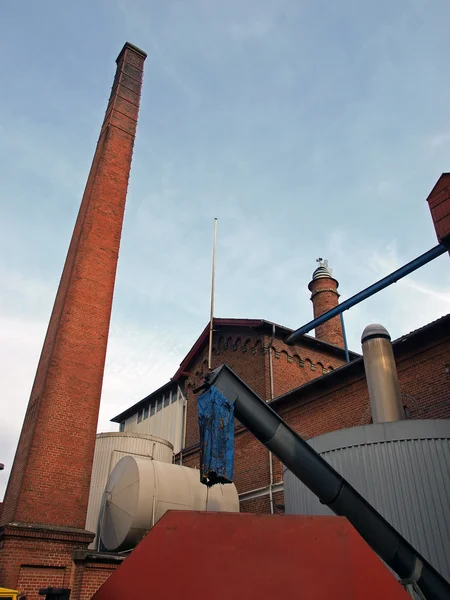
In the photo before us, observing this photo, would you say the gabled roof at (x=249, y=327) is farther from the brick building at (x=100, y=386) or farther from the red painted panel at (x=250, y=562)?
the red painted panel at (x=250, y=562)

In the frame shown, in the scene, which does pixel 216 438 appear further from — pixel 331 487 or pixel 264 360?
pixel 264 360

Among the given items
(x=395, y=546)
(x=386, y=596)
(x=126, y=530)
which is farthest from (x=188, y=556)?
(x=126, y=530)

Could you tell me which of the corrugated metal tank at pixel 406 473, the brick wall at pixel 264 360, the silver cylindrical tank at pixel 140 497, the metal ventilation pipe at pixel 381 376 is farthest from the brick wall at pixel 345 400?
the corrugated metal tank at pixel 406 473

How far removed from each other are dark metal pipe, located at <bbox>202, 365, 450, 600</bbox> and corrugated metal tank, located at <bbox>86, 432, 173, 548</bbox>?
8.83 meters

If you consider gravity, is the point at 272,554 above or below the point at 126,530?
below

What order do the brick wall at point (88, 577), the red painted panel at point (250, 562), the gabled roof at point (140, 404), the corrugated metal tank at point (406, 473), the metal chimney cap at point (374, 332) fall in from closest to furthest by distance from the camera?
the red painted panel at point (250, 562)
the corrugated metal tank at point (406, 473)
the brick wall at point (88, 577)
the metal chimney cap at point (374, 332)
the gabled roof at point (140, 404)

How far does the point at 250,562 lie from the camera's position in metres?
3.65

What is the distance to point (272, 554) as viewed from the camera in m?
3.72

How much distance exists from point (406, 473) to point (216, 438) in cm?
396

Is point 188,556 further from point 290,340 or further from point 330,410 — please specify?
point 290,340

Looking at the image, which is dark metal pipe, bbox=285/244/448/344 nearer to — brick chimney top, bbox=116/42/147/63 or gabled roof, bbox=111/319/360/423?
gabled roof, bbox=111/319/360/423

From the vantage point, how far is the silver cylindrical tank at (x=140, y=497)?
12.4 meters

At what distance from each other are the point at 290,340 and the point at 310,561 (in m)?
15.7

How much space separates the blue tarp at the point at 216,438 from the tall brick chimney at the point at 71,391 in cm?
537
